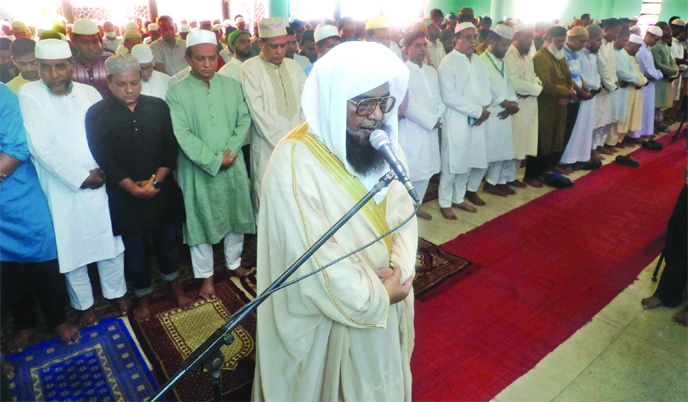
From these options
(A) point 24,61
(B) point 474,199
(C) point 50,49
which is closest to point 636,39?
(B) point 474,199

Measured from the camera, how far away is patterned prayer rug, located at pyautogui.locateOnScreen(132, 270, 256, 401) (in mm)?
2479

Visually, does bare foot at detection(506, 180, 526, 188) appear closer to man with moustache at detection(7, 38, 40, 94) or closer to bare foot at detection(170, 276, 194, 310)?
bare foot at detection(170, 276, 194, 310)

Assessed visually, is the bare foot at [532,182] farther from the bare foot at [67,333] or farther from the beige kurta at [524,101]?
the bare foot at [67,333]

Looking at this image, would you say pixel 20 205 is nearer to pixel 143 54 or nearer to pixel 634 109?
pixel 143 54

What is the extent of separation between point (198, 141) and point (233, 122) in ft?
1.11

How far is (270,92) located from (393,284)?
223cm

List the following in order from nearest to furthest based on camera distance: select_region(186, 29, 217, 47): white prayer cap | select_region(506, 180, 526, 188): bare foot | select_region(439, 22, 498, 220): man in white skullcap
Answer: select_region(186, 29, 217, 47): white prayer cap → select_region(439, 22, 498, 220): man in white skullcap → select_region(506, 180, 526, 188): bare foot

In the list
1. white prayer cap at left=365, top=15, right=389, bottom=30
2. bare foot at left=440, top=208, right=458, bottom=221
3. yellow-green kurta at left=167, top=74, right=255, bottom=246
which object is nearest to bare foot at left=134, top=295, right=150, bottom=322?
yellow-green kurta at left=167, top=74, right=255, bottom=246

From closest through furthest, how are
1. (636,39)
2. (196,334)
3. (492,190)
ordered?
(196,334)
(492,190)
(636,39)

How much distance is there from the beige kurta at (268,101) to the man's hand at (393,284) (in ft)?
6.30

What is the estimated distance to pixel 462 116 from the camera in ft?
14.8

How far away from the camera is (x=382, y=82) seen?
5.10ft

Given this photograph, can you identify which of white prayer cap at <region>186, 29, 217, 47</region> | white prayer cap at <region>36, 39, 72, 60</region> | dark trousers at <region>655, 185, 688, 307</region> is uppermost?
white prayer cap at <region>186, 29, 217, 47</region>

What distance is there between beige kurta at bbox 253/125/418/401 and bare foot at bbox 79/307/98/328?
5.22ft
